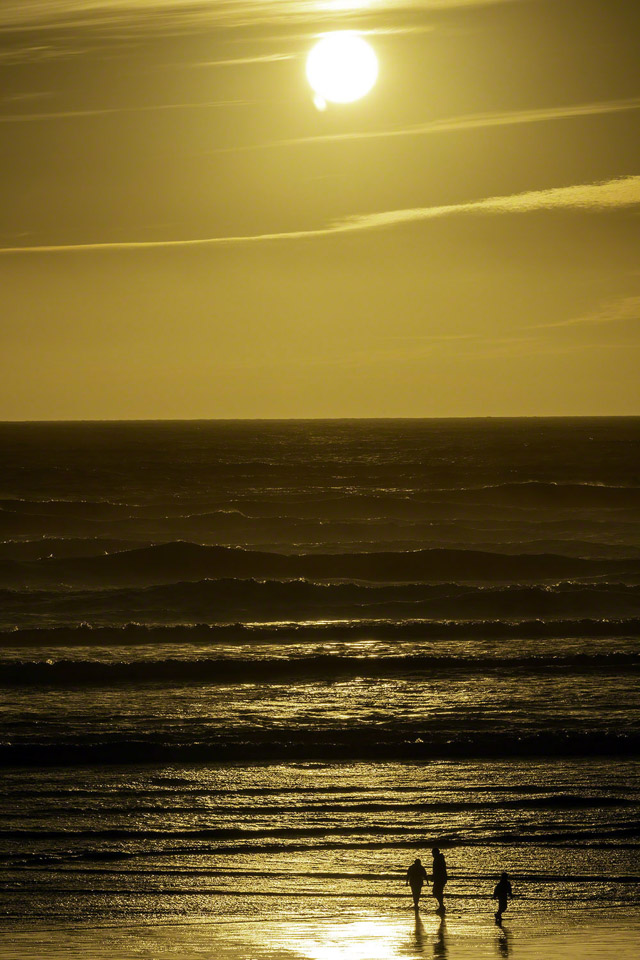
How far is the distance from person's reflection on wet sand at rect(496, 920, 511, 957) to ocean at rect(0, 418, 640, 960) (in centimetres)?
4

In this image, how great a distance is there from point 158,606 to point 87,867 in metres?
21.0

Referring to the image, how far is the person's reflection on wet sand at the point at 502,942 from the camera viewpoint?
39.9 ft

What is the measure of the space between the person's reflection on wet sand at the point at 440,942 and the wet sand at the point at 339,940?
0.03ft

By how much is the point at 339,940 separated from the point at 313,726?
8796mm

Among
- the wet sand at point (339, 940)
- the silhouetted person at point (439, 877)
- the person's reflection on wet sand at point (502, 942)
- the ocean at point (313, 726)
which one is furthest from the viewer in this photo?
the ocean at point (313, 726)

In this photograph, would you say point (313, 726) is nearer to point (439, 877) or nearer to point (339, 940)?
point (439, 877)

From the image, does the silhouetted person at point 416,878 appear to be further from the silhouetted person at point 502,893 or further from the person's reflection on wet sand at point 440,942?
the silhouetted person at point 502,893

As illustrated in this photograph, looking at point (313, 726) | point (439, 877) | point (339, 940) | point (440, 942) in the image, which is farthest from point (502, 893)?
point (313, 726)

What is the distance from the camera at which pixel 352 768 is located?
61.9 feet

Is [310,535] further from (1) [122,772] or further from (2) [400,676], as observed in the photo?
(1) [122,772]

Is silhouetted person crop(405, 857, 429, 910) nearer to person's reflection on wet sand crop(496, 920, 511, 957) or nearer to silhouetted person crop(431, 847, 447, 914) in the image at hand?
silhouetted person crop(431, 847, 447, 914)

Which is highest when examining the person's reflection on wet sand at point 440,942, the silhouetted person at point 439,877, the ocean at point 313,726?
the ocean at point 313,726

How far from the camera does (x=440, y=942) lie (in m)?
12.5

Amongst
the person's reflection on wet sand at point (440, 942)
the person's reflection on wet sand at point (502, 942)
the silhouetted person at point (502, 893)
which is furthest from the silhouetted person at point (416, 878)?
the person's reflection on wet sand at point (502, 942)
